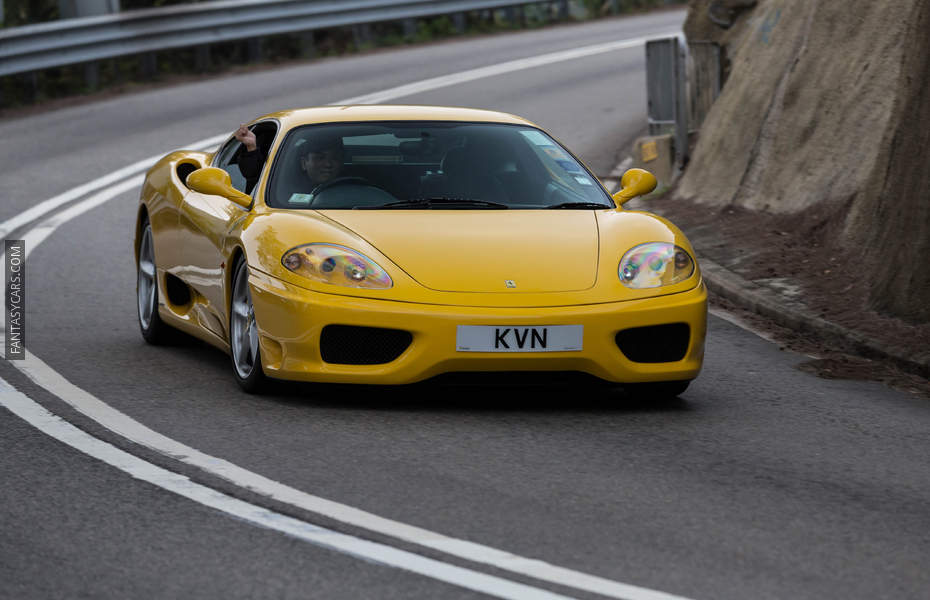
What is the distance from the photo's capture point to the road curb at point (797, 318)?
834cm

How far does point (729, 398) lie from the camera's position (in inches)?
296

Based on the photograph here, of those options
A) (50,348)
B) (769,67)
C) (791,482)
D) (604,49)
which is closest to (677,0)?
(604,49)

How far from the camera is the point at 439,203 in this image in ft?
25.2

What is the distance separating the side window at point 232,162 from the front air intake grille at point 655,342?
234cm

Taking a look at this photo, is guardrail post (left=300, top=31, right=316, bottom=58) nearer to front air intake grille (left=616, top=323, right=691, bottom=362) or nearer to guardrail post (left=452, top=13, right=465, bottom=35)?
guardrail post (left=452, top=13, right=465, bottom=35)

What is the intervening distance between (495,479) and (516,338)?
1.13 meters

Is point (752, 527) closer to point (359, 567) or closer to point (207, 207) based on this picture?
point (359, 567)

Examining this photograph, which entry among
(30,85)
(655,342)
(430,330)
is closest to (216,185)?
(430,330)

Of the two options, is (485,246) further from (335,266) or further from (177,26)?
(177,26)

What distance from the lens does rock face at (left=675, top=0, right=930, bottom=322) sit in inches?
359

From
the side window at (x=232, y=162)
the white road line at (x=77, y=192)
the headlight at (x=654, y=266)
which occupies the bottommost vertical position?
the white road line at (x=77, y=192)

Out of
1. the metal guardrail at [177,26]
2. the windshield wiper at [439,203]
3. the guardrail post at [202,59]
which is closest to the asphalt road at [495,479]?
the windshield wiper at [439,203]

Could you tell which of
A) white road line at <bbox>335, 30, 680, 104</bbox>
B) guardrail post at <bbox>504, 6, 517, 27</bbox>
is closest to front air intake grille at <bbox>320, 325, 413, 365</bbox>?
white road line at <bbox>335, 30, 680, 104</bbox>

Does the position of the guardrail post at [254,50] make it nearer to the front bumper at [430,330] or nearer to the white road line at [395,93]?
the white road line at [395,93]
